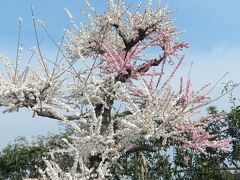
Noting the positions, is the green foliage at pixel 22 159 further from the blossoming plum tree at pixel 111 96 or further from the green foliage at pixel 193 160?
the blossoming plum tree at pixel 111 96

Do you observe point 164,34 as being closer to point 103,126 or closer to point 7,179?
point 103,126

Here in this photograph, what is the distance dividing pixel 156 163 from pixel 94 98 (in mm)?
6617

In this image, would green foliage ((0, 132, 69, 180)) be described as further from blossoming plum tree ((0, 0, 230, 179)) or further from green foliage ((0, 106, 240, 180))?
blossoming plum tree ((0, 0, 230, 179))

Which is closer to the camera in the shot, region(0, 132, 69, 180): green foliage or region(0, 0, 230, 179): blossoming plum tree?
region(0, 0, 230, 179): blossoming plum tree

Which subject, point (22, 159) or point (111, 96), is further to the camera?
point (22, 159)

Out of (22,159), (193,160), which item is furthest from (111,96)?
(22,159)

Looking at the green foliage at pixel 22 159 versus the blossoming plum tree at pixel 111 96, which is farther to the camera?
the green foliage at pixel 22 159

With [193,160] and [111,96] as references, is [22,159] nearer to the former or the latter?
[193,160]

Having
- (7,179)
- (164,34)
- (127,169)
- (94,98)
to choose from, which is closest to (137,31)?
(164,34)

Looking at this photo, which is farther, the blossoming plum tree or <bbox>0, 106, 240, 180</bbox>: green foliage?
<bbox>0, 106, 240, 180</bbox>: green foliage

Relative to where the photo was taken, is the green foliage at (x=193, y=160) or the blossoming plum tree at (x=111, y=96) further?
the green foliage at (x=193, y=160)

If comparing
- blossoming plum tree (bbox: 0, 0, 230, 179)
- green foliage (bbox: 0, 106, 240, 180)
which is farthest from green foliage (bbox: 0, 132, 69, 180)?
blossoming plum tree (bbox: 0, 0, 230, 179)

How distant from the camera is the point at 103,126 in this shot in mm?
7523

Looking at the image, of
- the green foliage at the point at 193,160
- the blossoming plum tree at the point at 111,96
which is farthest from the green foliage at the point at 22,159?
the blossoming plum tree at the point at 111,96
